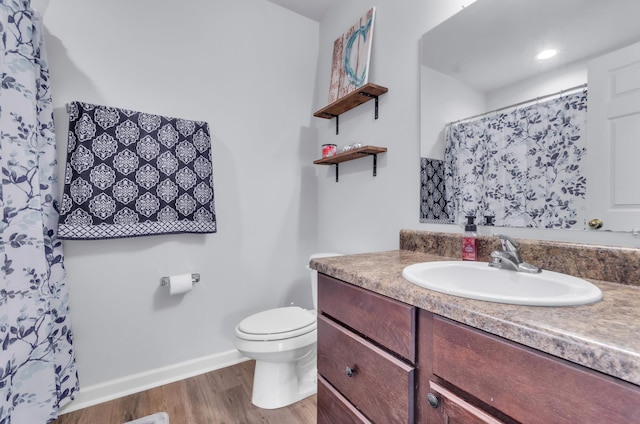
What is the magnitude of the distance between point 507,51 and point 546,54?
14 cm

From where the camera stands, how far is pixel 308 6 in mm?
2115

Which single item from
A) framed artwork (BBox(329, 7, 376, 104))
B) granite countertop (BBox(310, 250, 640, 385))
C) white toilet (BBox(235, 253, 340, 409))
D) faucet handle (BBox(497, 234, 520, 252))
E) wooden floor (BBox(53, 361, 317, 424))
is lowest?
wooden floor (BBox(53, 361, 317, 424))

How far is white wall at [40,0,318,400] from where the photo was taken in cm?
158

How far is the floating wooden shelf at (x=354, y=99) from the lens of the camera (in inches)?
63.2

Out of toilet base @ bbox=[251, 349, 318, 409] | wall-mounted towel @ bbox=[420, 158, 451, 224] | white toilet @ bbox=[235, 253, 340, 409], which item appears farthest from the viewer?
toilet base @ bbox=[251, 349, 318, 409]

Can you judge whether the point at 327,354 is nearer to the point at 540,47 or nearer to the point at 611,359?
the point at 611,359

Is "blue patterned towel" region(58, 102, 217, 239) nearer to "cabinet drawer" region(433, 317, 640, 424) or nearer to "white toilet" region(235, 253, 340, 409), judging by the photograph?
"white toilet" region(235, 253, 340, 409)

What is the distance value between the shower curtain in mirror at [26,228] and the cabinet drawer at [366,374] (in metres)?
1.24

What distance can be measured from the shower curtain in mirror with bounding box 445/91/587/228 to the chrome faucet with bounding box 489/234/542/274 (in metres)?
0.16

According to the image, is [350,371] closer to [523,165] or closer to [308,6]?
[523,165]

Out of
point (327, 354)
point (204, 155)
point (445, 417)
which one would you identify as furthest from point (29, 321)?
point (445, 417)

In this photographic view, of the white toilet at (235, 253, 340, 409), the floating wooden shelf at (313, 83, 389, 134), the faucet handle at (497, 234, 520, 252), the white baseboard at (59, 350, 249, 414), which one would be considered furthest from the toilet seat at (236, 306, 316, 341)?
the floating wooden shelf at (313, 83, 389, 134)

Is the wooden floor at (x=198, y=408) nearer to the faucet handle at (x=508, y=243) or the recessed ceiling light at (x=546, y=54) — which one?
the faucet handle at (x=508, y=243)

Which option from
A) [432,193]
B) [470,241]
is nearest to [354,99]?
[432,193]
